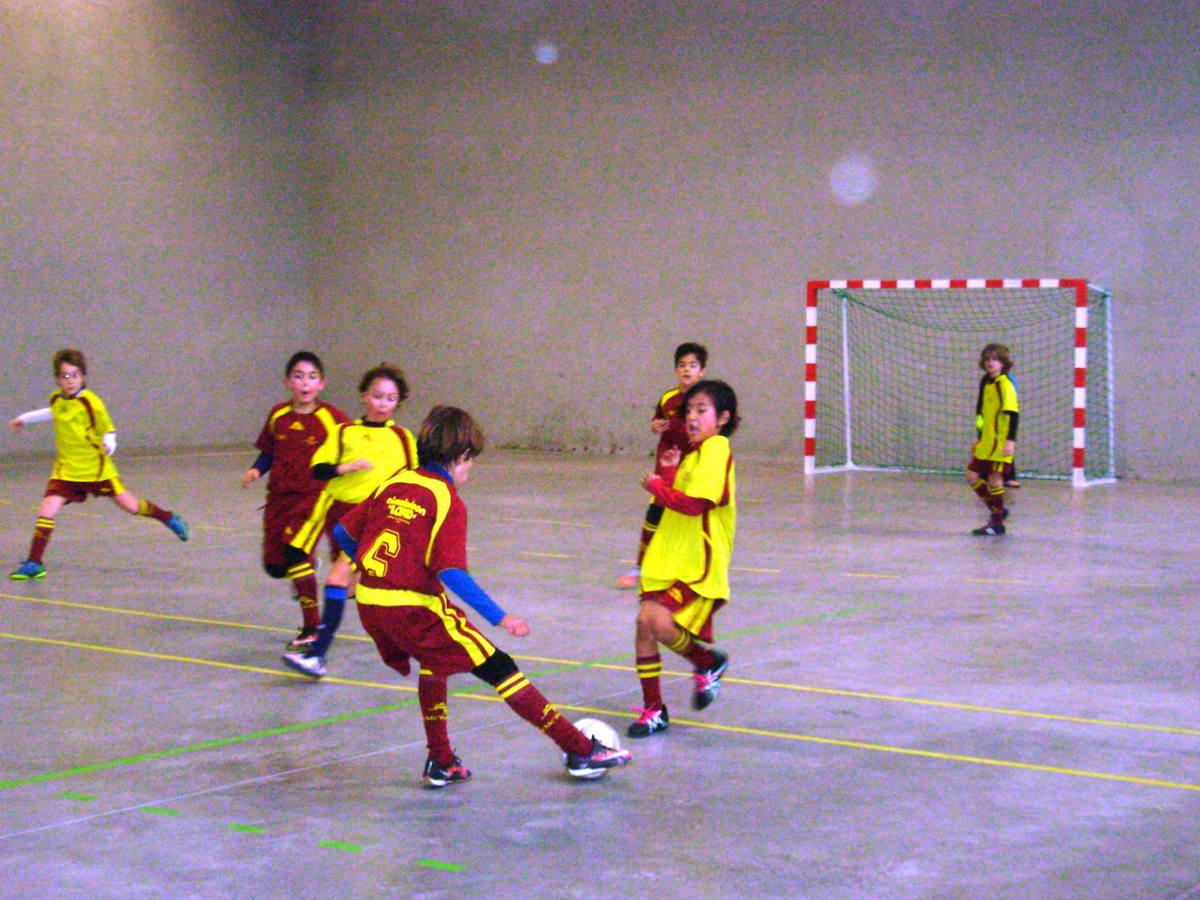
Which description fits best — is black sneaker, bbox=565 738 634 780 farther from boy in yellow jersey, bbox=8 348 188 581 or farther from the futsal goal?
the futsal goal

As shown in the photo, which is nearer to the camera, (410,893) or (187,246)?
(410,893)

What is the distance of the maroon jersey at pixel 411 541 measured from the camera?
4762 millimetres

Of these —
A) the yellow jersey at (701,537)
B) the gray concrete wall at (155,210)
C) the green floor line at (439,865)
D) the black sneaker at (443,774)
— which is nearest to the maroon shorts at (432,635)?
the black sneaker at (443,774)

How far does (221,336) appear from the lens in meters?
21.3

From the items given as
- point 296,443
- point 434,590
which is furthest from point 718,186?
point 434,590

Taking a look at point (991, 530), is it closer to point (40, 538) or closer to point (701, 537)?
point (701, 537)

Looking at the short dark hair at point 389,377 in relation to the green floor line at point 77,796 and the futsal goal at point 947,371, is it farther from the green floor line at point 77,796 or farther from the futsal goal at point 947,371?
the futsal goal at point 947,371

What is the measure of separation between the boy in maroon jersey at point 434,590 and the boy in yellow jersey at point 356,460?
6.14 feet

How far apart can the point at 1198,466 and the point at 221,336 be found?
13343 millimetres

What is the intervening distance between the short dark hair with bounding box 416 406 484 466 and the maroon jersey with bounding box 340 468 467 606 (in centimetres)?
8

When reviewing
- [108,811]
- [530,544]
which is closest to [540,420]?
[530,544]

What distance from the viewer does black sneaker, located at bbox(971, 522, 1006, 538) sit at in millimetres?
11586

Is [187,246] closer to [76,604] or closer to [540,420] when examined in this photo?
[540,420]

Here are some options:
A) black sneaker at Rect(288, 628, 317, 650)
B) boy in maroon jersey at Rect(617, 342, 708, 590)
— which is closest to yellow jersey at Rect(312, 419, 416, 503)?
black sneaker at Rect(288, 628, 317, 650)
